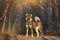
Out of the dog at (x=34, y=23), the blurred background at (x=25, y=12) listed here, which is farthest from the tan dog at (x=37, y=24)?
the blurred background at (x=25, y=12)

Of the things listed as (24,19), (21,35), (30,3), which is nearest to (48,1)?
(30,3)

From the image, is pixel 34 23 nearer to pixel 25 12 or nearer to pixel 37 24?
pixel 37 24

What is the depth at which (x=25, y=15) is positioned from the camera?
588 cm

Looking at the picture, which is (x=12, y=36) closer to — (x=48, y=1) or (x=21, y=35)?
(x=21, y=35)

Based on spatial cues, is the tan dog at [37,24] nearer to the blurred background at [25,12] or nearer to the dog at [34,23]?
the dog at [34,23]

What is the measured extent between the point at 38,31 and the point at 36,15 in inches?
21.9

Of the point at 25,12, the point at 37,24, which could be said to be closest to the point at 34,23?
the point at 37,24

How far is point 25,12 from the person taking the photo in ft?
19.3

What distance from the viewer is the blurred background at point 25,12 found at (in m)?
5.77

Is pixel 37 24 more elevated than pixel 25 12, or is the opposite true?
pixel 25 12

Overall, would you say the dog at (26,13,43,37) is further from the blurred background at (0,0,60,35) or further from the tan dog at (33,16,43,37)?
the blurred background at (0,0,60,35)

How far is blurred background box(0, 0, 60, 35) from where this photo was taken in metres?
5.77

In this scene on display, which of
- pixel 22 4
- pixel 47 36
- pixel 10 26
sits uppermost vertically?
pixel 22 4

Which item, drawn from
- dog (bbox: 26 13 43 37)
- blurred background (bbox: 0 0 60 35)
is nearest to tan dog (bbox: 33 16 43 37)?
dog (bbox: 26 13 43 37)
